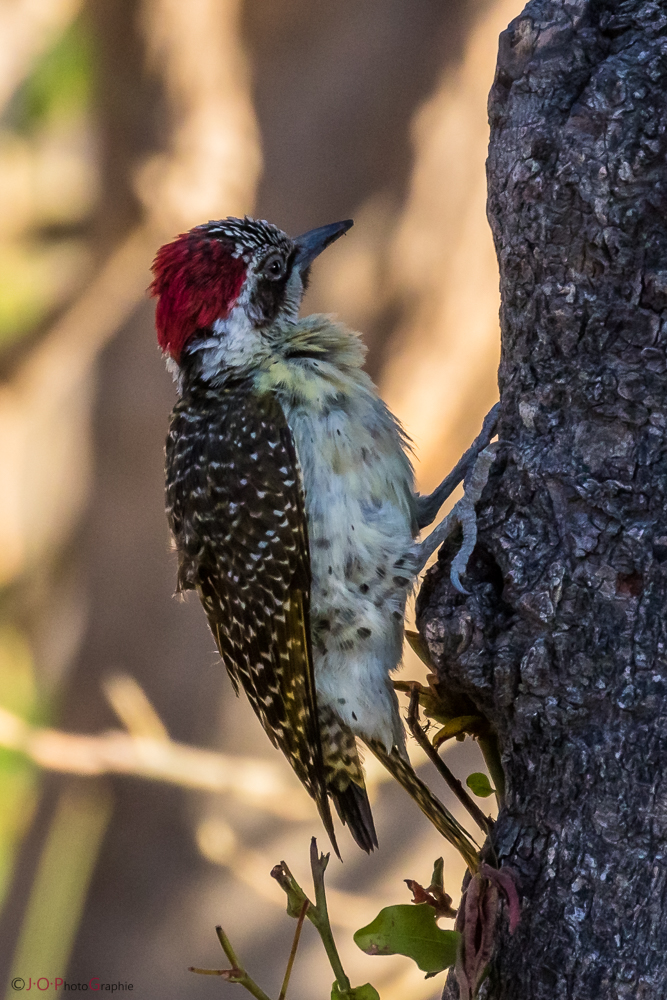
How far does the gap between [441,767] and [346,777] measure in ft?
2.00

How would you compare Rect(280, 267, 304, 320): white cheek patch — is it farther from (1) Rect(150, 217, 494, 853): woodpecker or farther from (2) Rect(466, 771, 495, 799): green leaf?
(2) Rect(466, 771, 495, 799): green leaf

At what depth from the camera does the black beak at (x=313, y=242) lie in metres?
2.34

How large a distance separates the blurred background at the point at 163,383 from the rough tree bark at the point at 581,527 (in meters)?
1.92

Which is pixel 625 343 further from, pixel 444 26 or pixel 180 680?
pixel 180 680

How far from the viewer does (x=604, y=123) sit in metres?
1.37

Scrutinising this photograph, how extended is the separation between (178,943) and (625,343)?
128 inches

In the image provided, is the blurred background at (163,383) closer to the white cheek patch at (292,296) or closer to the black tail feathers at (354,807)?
the white cheek patch at (292,296)

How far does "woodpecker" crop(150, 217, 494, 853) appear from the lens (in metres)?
1.91

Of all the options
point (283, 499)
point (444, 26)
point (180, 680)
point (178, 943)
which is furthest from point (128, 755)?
point (444, 26)

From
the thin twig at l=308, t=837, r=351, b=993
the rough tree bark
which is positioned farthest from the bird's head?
the thin twig at l=308, t=837, r=351, b=993

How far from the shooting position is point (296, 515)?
1.89 metres

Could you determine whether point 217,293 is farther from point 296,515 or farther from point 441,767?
point 441,767

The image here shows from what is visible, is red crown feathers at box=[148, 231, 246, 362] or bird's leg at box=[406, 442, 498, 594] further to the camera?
red crown feathers at box=[148, 231, 246, 362]

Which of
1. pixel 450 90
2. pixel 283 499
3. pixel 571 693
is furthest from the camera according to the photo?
pixel 450 90
